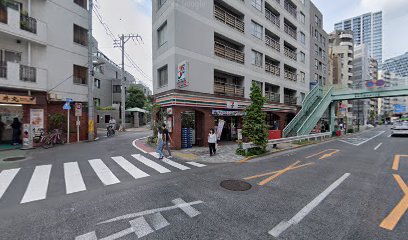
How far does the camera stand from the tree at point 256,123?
11.2 meters

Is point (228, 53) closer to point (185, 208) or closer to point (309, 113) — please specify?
point (309, 113)

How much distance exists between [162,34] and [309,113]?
64.0 feet

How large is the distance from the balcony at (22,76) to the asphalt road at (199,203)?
299 inches

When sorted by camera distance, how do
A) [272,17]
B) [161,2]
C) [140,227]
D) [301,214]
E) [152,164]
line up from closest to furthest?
[140,227]
[301,214]
[152,164]
[161,2]
[272,17]

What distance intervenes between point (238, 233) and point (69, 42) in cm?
1996

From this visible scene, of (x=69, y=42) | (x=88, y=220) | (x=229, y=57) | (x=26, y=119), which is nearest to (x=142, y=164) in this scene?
(x=88, y=220)

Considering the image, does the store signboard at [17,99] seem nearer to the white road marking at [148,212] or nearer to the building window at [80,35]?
the building window at [80,35]

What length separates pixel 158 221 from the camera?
3.86 meters

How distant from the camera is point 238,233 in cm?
343

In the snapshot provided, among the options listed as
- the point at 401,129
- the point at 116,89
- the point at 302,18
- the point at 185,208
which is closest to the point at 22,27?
the point at 185,208

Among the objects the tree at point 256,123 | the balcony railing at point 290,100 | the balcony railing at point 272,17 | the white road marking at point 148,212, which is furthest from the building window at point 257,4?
the white road marking at point 148,212

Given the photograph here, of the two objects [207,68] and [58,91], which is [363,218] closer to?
[207,68]

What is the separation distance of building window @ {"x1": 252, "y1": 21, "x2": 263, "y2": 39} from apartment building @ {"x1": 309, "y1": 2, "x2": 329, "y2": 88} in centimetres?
1594

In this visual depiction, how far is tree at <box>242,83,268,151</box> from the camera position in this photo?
440 inches
